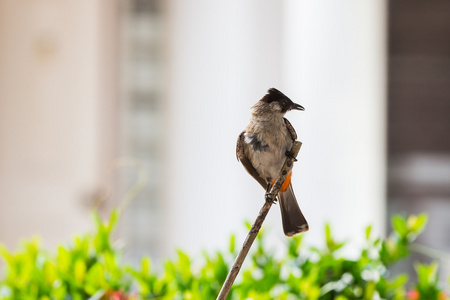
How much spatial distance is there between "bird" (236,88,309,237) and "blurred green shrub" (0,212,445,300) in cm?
31

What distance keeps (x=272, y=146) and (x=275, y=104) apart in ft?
0.08

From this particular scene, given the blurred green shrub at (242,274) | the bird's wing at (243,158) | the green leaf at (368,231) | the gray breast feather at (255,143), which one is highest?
the gray breast feather at (255,143)

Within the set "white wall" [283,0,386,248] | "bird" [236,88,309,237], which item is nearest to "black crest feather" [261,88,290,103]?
"bird" [236,88,309,237]

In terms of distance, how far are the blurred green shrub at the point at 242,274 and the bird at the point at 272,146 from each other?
313 millimetres

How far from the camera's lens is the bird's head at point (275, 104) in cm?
27

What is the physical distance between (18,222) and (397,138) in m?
1.62

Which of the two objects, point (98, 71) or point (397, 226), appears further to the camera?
point (98, 71)

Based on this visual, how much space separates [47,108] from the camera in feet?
7.86

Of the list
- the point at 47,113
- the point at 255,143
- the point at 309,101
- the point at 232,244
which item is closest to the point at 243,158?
the point at 255,143

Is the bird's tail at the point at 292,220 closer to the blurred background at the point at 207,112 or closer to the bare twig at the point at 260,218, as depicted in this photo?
the bare twig at the point at 260,218

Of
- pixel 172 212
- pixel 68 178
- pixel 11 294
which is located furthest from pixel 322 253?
pixel 68 178

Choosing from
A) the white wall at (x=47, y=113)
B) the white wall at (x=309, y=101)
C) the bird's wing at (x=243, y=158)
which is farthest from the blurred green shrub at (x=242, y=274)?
the white wall at (x=47, y=113)

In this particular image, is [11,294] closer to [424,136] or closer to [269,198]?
[269,198]

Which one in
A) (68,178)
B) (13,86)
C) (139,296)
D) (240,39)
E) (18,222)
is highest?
(240,39)
